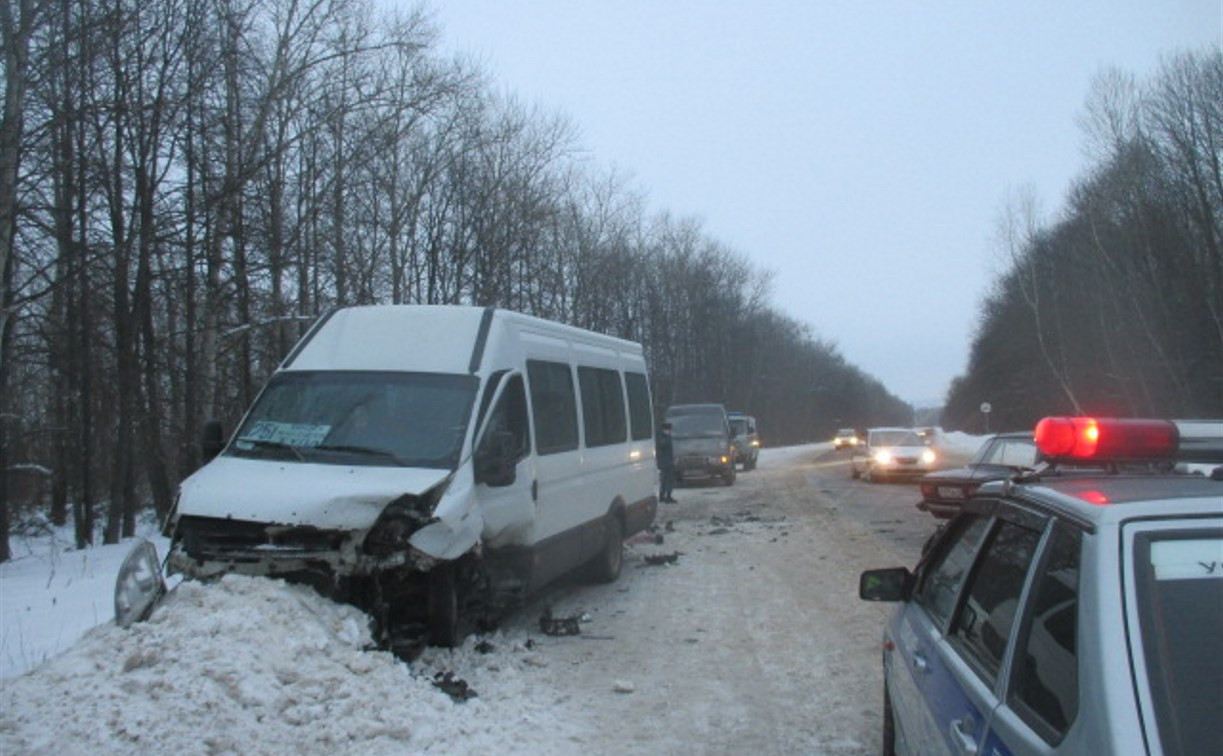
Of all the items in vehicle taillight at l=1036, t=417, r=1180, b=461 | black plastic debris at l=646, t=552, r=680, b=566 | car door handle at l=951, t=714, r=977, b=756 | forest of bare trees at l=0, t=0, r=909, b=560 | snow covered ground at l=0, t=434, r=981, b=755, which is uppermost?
forest of bare trees at l=0, t=0, r=909, b=560

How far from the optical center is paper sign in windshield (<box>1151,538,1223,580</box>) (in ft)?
7.70

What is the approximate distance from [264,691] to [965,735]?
147 inches


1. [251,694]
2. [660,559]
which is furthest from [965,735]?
[660,559]

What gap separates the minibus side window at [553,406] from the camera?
8.75 m

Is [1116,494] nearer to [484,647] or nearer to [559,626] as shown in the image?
[484,647]

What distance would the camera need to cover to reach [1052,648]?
2.57m

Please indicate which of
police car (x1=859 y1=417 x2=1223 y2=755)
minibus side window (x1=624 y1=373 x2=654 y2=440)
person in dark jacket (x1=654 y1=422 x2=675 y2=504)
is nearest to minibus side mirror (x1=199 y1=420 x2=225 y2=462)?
minibus side window (x1=624 y1=373 x2=654 y2=440)

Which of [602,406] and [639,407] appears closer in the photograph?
[602,406]

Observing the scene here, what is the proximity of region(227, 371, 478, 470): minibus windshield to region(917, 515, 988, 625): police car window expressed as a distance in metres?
3.80

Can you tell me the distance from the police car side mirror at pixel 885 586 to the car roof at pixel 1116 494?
1.01 m

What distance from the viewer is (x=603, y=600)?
1012 centimetres

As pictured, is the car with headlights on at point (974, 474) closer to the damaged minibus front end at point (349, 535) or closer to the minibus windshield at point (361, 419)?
the minibus windshield at point (361, 419)

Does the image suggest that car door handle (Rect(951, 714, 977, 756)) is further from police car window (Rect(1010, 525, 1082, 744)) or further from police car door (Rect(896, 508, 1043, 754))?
police car window (Rect(1010, 525, 1082, 744))

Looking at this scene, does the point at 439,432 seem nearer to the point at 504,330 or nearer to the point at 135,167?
the point at 504,330
